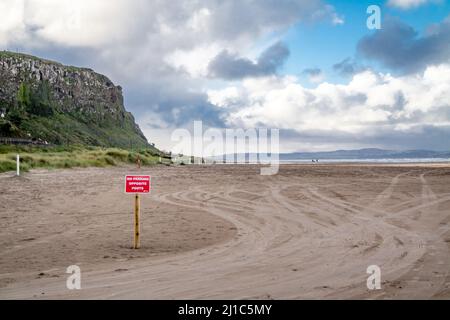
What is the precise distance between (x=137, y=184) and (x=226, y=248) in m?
2.33

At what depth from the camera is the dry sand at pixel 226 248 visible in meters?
6.46

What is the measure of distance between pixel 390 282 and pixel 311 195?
561 inches

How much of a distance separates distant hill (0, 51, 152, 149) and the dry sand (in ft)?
389

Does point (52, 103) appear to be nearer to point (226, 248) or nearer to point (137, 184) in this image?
point (137, 184)

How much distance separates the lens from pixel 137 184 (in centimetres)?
934

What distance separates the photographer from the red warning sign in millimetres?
9320
